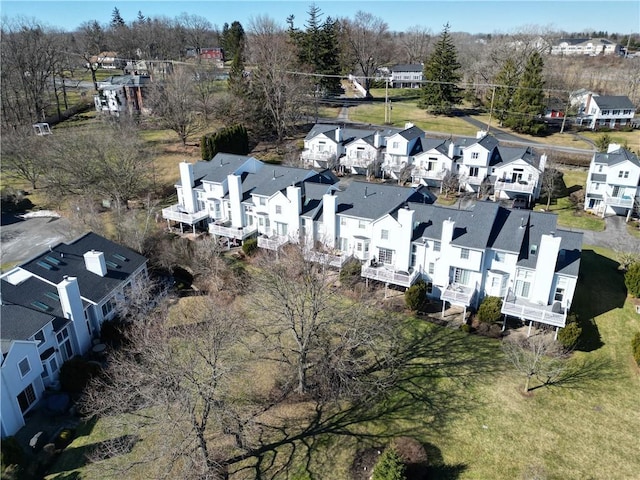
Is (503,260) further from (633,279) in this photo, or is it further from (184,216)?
(184,216)

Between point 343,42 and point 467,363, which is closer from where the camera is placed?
point 467,363

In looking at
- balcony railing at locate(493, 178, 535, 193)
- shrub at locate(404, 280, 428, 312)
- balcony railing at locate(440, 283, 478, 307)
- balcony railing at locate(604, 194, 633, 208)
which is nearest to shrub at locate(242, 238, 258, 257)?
shrub at locate(404, 280, 428, 312)

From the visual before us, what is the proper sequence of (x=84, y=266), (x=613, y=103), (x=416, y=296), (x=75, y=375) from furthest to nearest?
(x=613, y=103) → (x=416, y=296) → (x=84, y=266) → (x=75, y=375)

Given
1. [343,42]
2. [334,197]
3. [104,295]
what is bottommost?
[104,295]

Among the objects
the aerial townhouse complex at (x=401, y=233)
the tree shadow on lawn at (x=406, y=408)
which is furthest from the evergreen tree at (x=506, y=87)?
the tree shadow on lawn at (x=406, y=408)

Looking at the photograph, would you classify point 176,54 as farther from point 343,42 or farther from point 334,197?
point 334,197

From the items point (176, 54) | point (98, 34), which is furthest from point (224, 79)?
point (98, 34)

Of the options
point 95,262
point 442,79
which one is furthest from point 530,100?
point 95,262
